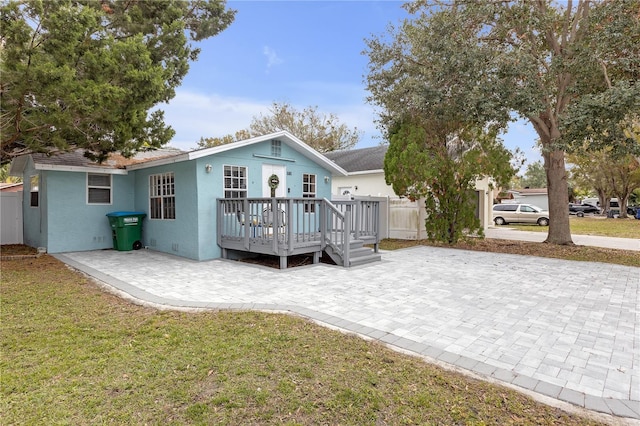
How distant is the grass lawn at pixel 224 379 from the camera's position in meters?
2.46

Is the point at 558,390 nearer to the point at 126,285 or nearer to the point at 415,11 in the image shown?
the point at 126,285

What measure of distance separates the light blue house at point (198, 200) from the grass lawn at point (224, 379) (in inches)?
152

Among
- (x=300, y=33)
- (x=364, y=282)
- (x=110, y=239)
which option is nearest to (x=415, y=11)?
(x=300, y=33)

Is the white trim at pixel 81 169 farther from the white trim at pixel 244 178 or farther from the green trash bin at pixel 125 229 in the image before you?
the white trim at pixel 244 178

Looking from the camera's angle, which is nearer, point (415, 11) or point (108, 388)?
point (108, 388)

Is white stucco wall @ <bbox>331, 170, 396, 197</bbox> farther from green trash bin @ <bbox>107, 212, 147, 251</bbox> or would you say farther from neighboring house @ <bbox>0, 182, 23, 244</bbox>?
neighboring house @ <bbox>0, 182, 23, 244</bbox>

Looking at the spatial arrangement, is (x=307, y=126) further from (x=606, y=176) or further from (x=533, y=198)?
(x=533, y=198)

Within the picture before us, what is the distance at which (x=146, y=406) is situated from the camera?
100.0 inches

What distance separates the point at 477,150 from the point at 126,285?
1014 centimetres

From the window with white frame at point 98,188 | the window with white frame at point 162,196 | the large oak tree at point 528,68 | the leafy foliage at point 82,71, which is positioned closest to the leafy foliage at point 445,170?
the large oak tree at point 528,68

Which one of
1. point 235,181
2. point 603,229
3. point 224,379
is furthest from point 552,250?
point 603,229

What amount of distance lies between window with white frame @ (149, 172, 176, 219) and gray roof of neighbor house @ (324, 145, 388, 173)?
957 centimetres

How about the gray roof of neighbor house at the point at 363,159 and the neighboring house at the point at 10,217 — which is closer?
the neighboring house at the point at 10,217

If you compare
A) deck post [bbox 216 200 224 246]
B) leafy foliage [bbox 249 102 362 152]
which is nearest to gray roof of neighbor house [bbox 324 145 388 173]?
leafy foliage [bbox 249 102 362 152]
